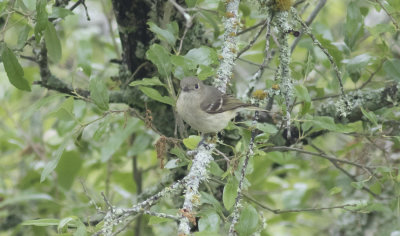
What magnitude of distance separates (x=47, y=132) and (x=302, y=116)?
109 inches

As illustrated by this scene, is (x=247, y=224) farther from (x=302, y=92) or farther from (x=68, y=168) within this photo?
(x=68, y=168)

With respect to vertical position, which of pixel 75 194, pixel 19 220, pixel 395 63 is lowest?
pixel 19 220

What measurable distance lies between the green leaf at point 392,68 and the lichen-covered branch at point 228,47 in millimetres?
1037

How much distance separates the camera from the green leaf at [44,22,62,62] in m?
2.78

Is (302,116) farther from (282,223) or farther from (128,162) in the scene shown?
(128,162)

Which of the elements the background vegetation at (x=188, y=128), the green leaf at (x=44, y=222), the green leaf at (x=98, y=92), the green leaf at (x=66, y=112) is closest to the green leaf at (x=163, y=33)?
the background vegetation at (x=188, y=128)

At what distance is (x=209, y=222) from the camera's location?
231cm

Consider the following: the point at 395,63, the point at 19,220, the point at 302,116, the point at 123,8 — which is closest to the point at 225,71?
the point at 302,116

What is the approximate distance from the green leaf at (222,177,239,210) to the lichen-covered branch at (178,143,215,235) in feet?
0.46

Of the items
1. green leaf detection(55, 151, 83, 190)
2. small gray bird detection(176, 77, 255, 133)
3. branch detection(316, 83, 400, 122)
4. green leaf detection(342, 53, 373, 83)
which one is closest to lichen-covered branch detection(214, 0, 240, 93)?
small gray bird detection(176, 77, 255, 133)

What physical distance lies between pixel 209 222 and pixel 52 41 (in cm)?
136

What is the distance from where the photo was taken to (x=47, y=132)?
15.9 ft

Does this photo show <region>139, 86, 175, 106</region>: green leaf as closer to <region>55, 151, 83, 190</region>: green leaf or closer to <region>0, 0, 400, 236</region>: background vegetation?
<region>0, 0, 400, 236</region>: background vegetation

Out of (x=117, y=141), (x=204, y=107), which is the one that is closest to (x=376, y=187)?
(x=204, y=107)
